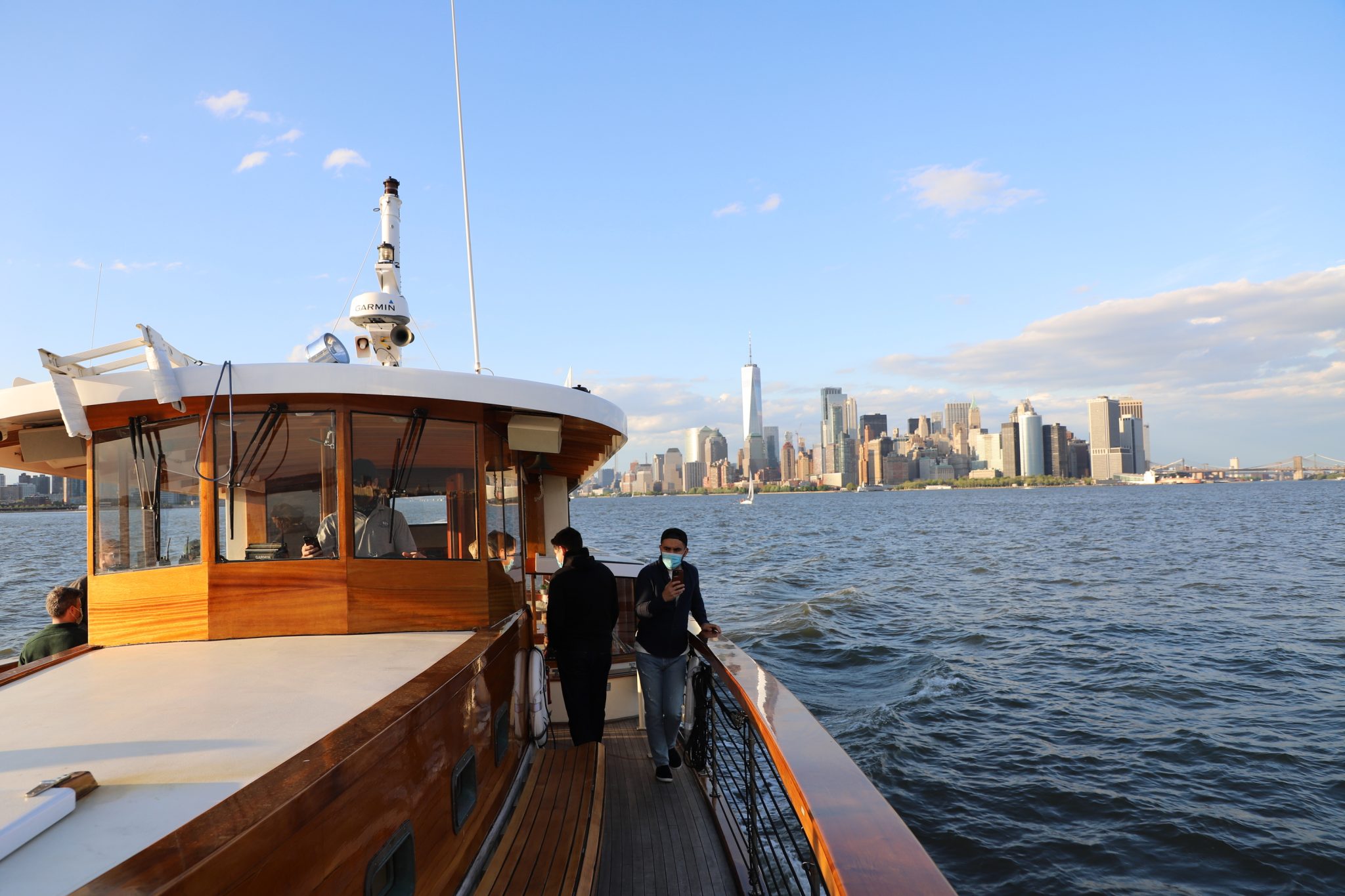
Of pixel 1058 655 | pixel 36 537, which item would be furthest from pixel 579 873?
pixel 36 537

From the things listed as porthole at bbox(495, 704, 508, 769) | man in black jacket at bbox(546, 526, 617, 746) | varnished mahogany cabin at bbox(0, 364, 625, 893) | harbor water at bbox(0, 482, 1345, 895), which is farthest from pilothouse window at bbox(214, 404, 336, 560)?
harbor water at bbox(0, 482, 1345, 895)

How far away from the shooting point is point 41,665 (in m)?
3.75

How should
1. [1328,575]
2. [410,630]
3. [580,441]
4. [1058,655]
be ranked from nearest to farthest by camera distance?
[410,630] < [580,441] < [1058,655] < [1328,575]

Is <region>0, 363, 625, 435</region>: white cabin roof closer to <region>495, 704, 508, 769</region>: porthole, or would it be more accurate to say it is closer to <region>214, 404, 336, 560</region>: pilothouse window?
<region>214, 404, 336, 560</region>: pilothouse window

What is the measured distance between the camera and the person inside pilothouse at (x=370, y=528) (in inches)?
168

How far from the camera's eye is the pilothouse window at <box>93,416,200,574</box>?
4.26 m

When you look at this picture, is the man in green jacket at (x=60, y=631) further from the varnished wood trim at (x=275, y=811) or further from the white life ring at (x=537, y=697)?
the varnished wood trim at (x=275, y=811)

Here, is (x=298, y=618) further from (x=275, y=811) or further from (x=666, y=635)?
(x=275, y=811)

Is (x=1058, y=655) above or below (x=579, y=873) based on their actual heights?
below

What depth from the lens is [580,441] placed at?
6816 millimetres

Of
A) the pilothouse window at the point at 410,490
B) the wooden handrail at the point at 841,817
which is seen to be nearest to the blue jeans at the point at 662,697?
the pilothouse window at the point at 410,490

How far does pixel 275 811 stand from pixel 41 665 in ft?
9.22

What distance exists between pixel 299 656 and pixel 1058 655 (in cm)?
1349

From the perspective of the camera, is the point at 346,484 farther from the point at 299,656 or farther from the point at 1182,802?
the point at 1182,802
